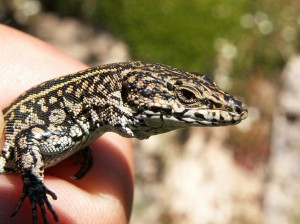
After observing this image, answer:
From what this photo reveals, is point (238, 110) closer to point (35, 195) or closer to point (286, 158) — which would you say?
point (35, 195)

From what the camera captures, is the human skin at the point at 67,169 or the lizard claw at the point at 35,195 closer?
the lizard claw at the point at 35,195

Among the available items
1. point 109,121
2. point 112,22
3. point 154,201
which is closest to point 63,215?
point 109,121

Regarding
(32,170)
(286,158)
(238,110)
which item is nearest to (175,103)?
(238,110)

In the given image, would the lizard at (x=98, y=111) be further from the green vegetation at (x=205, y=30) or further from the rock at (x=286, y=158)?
the rock at (x=286, y=158)

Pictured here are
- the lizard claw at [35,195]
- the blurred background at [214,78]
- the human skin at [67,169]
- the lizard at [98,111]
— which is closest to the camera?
the lizard claw at [35,195]

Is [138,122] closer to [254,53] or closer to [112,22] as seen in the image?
[112,22]

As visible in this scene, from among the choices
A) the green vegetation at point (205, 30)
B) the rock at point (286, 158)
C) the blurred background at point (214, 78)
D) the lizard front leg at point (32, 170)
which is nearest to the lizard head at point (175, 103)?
the lizard front leg at point (32, 170)
